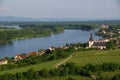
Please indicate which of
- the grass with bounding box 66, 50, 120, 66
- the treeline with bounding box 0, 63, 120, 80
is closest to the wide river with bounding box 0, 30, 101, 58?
the grass with bounding box 66, 50, 120, 66

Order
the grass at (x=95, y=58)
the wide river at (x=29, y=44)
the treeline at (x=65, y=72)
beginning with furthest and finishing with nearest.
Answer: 1. the wide river at (x=29, y=44)
2. the grass at (x=95, y=58)
3. the treeline at (x=65, y=72)

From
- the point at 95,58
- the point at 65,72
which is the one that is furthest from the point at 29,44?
the point at 65,72

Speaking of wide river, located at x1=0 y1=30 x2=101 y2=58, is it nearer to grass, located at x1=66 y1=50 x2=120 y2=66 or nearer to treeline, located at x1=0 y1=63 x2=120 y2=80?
grass, located at x1=66 y1=50 x2=120 y2=66

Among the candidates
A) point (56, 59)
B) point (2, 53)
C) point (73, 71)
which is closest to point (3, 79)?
point (73, 71)

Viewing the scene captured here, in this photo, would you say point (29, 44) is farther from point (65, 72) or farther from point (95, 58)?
point (65, 72)

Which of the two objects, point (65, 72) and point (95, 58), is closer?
point (65, 72)

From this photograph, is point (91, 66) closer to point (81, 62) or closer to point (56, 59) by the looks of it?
point (81, 62)

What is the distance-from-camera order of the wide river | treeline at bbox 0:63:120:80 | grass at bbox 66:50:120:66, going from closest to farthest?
1. treeline at bbox 0:63:120:80
2. grass at bbox 66:50:120:66
3. the wide river

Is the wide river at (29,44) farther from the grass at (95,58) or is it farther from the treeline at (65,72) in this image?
the treeline at (65,72)

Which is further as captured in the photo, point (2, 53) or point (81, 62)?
point (2, 53)

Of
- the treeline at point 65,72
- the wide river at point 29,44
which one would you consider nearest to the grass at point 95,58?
the treeline at point 65,72

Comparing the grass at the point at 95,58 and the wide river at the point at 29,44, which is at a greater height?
the grass at the point at 95,58
